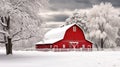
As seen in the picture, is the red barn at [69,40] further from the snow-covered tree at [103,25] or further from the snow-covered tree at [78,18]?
the snow-covered tree at [78,18]

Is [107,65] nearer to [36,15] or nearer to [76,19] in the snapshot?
[36,15]

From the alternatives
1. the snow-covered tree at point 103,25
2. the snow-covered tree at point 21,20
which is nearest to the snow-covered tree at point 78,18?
the snow-covered tree at point 103,25

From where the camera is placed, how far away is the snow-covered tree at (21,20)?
29.0 meters

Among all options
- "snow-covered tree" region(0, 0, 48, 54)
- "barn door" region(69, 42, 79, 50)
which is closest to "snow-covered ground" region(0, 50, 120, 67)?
"snow-covered tree" region(0, 0, 48, 54)

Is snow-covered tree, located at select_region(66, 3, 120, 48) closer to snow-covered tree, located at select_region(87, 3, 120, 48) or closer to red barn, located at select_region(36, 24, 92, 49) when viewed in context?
snow-covered tree, located at select_region(87, 3, 120, 48)

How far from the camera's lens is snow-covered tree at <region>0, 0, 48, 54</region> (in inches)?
1142

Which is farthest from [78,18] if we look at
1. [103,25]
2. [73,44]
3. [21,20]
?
[21,20]

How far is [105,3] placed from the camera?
75375mm

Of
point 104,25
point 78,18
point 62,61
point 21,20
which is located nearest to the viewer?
point 62,61

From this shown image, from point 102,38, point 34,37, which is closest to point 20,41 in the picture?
point 34,37

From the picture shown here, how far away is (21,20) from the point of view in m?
29.4

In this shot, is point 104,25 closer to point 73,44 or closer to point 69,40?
point 73,44

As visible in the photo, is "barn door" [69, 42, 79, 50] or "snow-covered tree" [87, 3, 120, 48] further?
"snow-covered tree" [87, 3, 120, 48]

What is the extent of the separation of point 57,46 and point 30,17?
31.5 m
